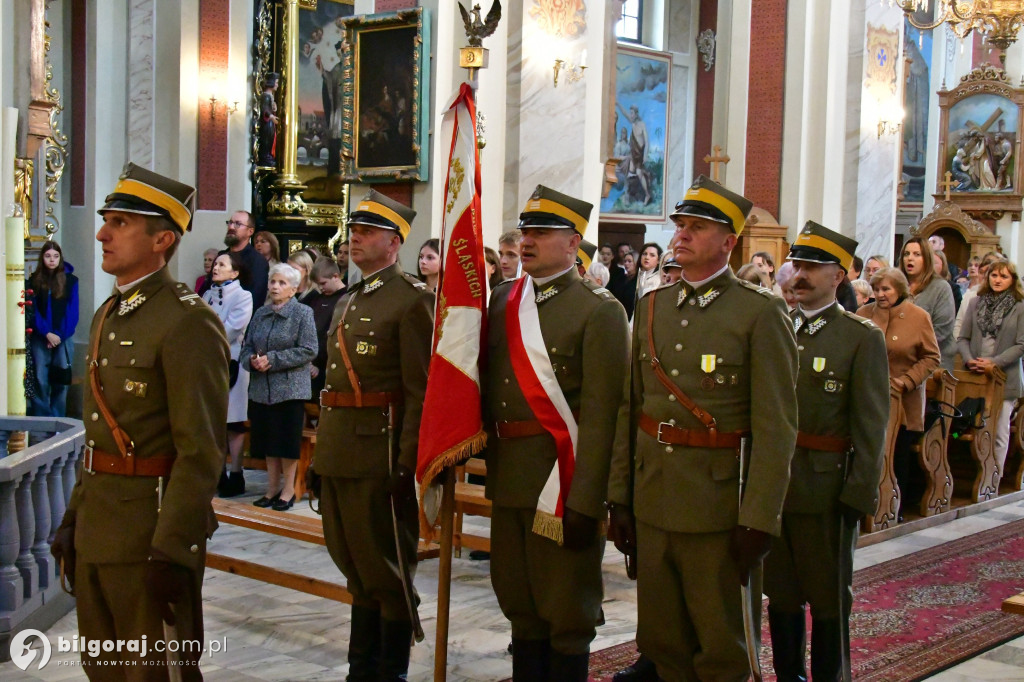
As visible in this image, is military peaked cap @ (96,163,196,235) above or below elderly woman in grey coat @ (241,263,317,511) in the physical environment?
above

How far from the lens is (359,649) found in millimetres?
4109

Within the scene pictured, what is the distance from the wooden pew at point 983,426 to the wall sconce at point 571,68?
11.1ft

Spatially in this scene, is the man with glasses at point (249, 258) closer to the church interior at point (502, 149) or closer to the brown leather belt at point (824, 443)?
the church interior at point (502, 149)

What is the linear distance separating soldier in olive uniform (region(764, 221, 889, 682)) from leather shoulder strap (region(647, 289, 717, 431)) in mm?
815

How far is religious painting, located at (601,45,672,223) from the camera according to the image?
1870 cm

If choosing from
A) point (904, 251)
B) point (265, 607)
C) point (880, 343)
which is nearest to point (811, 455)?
point (880, 343)

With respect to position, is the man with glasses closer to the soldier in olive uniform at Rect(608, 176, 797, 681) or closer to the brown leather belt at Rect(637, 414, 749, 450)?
the soldier in olive uniform at Rect(608, 176, 797, 681)

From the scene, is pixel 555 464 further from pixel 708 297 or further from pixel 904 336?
pixel 904 336

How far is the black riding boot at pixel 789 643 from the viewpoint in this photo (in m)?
4.11

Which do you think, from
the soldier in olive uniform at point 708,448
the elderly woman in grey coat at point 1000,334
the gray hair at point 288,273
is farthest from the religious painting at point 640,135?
the soldier in olive uniform at point 708,448

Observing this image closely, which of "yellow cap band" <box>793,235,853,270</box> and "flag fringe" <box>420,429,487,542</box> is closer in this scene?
"flag fringe" <box>420,429,487,542</box>

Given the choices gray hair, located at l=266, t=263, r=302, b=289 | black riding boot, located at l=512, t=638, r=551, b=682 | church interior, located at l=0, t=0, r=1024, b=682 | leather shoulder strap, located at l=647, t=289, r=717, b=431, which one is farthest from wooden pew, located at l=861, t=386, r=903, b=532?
leather shoulder strap, located at l=647, t=289, r=717, b=431

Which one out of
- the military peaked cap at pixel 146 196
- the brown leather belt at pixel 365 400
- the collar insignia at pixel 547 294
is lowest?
the brown leather belt at pixel 365 400

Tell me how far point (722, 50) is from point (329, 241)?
275 inches
